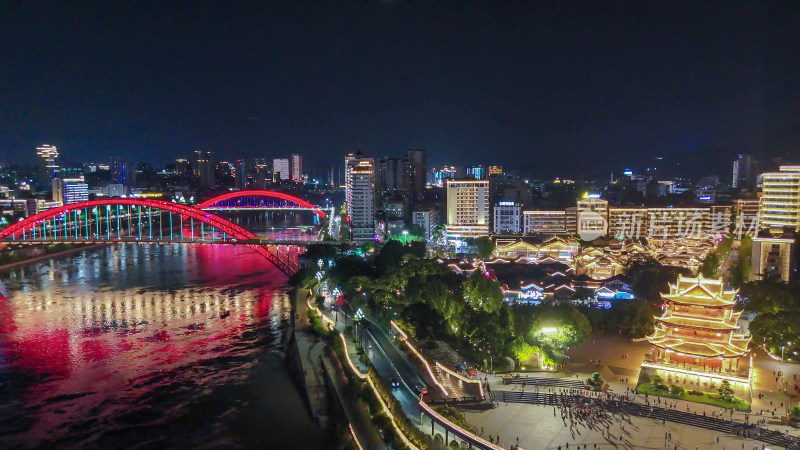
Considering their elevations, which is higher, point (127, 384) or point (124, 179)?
point (124, 179)

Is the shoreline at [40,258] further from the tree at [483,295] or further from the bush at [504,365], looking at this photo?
the bush at [504,365]

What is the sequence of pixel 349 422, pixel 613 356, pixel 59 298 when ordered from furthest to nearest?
pixel 59 298 → pixel 613 356 → pixel 349 422

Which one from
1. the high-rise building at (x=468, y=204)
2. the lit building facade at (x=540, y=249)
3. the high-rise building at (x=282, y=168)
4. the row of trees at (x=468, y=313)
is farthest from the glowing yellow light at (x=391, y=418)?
the high-rise building at (x=282, y=168)

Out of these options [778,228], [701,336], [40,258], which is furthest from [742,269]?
[40,258]

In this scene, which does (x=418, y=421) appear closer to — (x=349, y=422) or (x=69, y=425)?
(x=349, y=422)

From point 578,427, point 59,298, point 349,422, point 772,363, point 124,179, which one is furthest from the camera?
point 124,179

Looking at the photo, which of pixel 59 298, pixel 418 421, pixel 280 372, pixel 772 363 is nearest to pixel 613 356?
pixel 772 363

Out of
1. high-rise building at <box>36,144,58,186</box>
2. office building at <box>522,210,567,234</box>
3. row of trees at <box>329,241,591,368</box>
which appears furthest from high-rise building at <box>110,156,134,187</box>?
row of trees at <box>329,241,591,368</box>

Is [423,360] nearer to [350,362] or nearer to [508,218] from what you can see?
[350,362]
